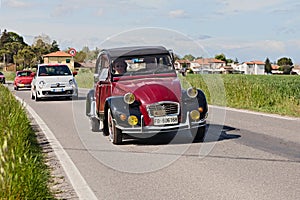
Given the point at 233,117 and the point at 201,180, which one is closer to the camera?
the point at 201,180

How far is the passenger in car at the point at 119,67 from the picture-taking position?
37.6 feet

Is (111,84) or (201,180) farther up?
(111,84)

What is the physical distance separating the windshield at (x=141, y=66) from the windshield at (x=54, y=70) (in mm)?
14416

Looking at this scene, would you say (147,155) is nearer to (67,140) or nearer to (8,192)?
(67,140)

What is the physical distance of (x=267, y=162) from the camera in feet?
28.2

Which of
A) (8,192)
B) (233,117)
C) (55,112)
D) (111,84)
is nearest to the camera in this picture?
(8,192)

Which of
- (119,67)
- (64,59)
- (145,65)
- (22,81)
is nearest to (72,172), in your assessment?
(119,67)

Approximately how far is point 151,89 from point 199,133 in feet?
4.58

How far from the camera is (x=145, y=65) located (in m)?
11.5

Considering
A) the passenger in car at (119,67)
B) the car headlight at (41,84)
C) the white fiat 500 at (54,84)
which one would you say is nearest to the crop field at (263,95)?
the white fiat 500 at (54,84)

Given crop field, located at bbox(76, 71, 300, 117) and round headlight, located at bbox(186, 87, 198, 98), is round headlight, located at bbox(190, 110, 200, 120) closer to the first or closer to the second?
round headlight, located at bbox(186, 87, 198, 98)

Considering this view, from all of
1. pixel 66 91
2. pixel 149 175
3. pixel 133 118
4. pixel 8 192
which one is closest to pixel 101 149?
pixel 133 118

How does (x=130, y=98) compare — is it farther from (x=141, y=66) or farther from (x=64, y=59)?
(x=64, y=59)

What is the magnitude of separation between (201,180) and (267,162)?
1.75 m
